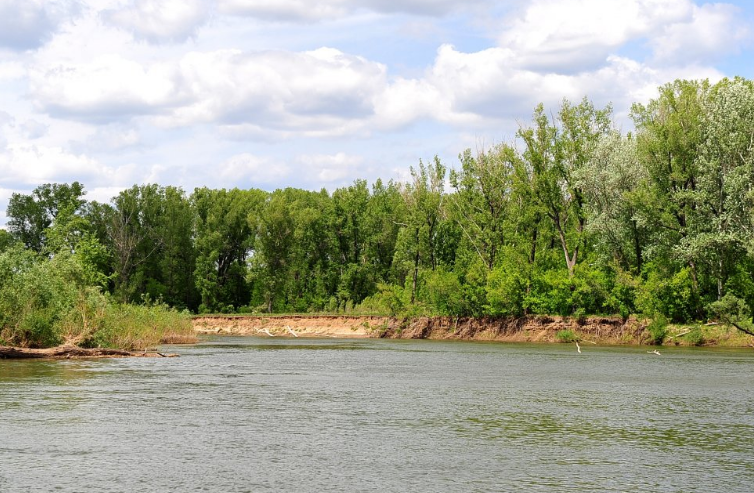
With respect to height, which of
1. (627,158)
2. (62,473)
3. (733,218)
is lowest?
(62,473)

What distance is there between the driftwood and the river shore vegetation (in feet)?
4.02

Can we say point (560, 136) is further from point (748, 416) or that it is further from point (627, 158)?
point (748, 416)

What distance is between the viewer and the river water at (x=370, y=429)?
1658 cm

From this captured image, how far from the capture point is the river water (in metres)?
16.6

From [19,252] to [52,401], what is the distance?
76.5ft

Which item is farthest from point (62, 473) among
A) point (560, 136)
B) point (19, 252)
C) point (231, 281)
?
point (231, 281)

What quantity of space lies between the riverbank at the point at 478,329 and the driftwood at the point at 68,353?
3491cm

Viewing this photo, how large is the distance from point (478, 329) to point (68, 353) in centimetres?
4135

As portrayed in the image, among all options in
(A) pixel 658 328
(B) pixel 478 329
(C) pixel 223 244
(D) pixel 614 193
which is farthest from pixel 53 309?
(C) pixel 223 244

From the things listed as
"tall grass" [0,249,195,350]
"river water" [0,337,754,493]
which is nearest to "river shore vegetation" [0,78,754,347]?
"tall grass" [0,249,195,350]

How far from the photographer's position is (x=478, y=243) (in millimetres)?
80125

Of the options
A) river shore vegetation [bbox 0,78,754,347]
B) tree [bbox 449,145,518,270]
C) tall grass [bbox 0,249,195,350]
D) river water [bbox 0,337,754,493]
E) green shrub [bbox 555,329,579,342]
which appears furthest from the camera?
tree [bbox 449,145,518,270]

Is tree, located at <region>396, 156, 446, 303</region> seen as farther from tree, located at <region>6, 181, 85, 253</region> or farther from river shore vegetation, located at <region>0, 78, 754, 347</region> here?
tree, located at <region>6, 181, 85, 253</region>

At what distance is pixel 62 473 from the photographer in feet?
54.6
